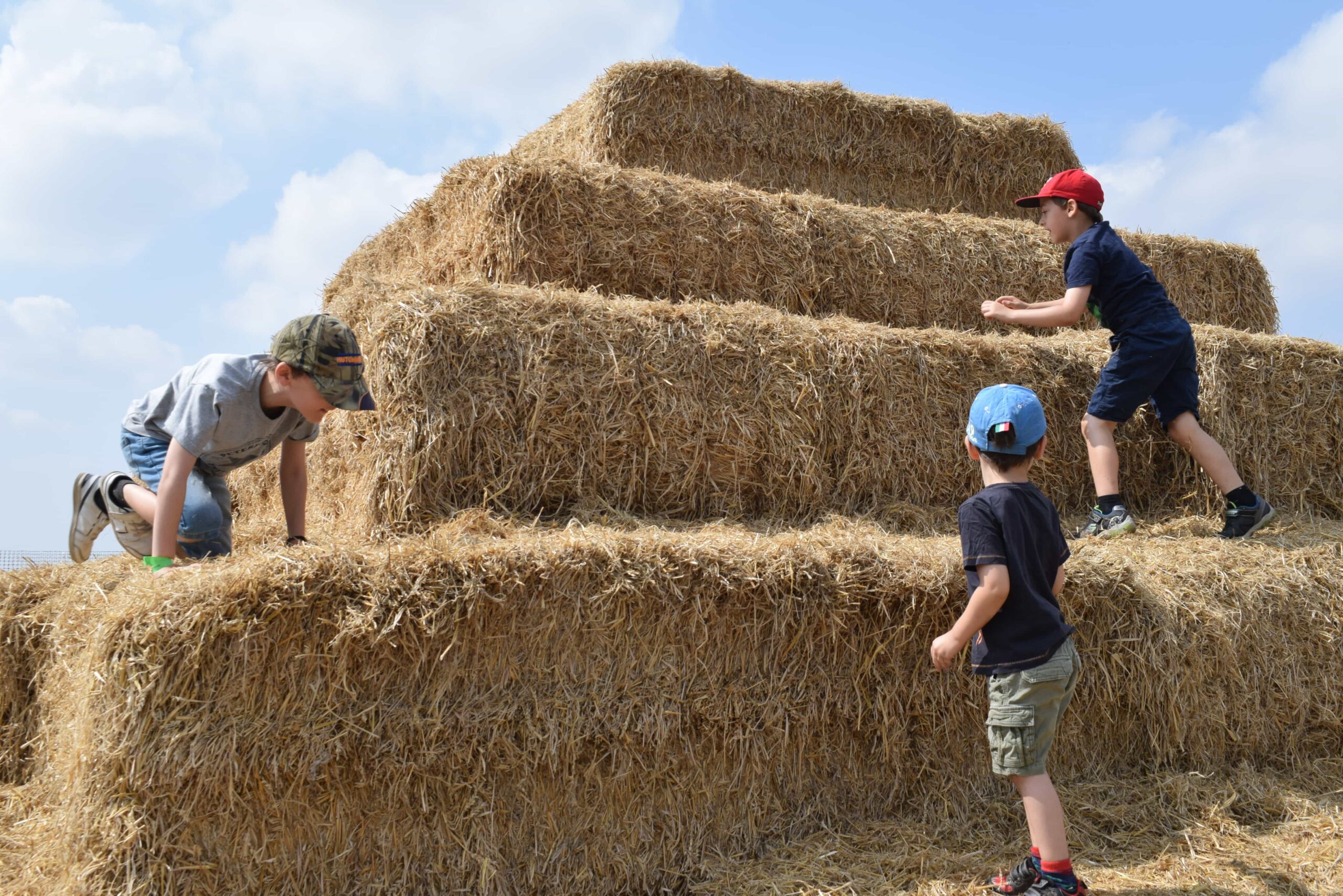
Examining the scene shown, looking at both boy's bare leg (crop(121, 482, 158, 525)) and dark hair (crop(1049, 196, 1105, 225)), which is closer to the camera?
boy's bare leg (crop(121, 482, 158, 525))

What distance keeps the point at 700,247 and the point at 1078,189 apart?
5.27 ft

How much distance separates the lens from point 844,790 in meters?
2.61

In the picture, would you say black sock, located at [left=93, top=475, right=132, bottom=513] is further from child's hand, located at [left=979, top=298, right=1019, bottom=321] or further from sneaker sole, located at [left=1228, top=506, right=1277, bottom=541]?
sneaker sole, located at [left=1228, top=506, right=1277, bottom=541]

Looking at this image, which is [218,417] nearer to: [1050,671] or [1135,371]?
[1050,671]

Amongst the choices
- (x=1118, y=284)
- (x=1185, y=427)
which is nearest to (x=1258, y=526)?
(x=1185, y=427)

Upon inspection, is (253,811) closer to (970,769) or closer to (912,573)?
(912,573)

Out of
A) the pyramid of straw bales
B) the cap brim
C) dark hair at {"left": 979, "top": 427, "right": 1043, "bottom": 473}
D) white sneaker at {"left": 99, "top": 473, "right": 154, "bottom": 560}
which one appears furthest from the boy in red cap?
white sneaker at {"left": 99, "top": 473, "right": 154, "bottom": 560}

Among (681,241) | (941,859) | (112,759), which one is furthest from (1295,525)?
(112,759)

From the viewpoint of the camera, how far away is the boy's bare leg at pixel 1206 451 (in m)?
3.62

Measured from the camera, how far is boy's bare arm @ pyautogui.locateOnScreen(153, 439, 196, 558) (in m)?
2.46

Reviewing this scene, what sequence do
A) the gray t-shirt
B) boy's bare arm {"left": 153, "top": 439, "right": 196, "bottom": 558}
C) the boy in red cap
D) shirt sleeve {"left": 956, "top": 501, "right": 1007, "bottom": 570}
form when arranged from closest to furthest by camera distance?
shirt sleeve {"left": 956, "top": 501, "right": 1007, "bottom": 570}
boy's bare arm {"left": 153, "top": 439, "right": 196, "bottom": 558}
the gray t-shirt
the boy in red cap

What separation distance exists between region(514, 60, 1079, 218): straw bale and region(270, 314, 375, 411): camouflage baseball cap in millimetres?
2743

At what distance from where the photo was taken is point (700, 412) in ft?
10.5

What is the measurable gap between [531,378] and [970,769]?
6.12 feet
